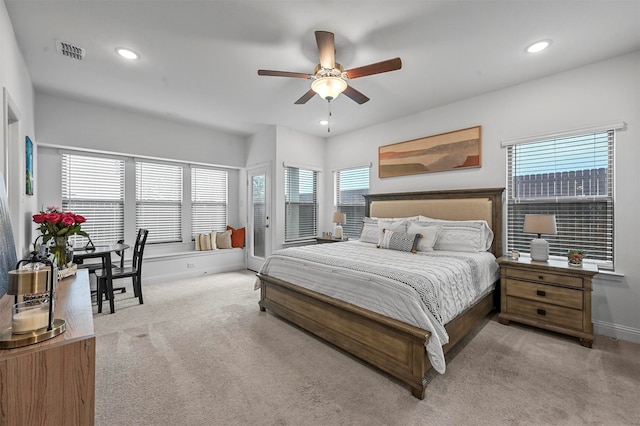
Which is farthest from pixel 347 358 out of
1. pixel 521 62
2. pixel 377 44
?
pixel 521 62

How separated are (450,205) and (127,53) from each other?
4213 mm

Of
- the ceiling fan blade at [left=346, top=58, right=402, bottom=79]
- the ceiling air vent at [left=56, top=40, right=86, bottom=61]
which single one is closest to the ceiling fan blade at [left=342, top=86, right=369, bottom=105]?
the ceiling fan blade at [left=346, top=58, right=402, bottom=79]

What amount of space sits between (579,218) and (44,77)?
6362 millimetres

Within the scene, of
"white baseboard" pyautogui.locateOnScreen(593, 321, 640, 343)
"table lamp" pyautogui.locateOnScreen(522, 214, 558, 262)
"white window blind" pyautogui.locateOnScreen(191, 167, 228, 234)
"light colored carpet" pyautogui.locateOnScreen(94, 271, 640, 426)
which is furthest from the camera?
"white window blind" pyautogui.locateOnScreen(191, 167, 228, 234)

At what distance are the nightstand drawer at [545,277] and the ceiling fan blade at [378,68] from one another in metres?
2.44

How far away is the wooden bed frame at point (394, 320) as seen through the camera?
1947 mm

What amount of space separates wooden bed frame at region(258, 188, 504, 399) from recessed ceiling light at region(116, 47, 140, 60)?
2.72 m

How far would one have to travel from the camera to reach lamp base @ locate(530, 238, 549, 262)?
9.78 feet

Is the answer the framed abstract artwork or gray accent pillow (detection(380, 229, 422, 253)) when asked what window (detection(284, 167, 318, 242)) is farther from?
gray accent pillow (detection(380, 229, 422, 253))

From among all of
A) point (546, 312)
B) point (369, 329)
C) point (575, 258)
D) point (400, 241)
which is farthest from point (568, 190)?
point (369, 329)

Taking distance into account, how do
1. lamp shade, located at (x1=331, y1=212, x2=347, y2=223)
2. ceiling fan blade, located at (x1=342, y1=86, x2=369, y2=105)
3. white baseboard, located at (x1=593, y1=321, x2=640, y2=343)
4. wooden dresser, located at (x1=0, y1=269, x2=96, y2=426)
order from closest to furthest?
wooden dresser, located at (x1=0, y1=269, x2=96, y2=426) → white baseboard, located at (x1=593, y1=321, x2=640, y2=343) → ceiling fan blade, located at (x1=342, y1=86, x2=369, y2=105) → lamp shade, located at (x1=331, y1=212, x2=347, y2=223)

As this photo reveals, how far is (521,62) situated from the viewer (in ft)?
9.51

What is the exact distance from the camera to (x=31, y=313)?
106 cm

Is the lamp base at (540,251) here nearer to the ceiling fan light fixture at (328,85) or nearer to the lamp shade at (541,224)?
the lamp shade at (541,224)
